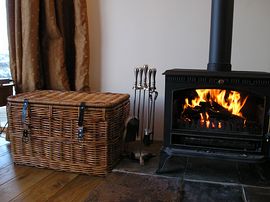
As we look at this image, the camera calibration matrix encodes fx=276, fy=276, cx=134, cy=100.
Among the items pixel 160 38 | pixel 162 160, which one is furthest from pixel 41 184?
pixel 160 38

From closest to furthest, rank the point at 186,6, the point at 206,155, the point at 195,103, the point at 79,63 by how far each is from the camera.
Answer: the point at 206,155 → the point at 195,103 → the point at 186,6 → the point at 79,63

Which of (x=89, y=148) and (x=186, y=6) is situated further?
(x=186, y=6)

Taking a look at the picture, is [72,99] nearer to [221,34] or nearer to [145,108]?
[145,108]

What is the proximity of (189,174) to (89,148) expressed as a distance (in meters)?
0.63

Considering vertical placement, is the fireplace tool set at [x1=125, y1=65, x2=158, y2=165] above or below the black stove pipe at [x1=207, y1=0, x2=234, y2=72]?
below

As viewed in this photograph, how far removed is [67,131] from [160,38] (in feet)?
3.35

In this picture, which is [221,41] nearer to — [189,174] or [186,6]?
[186,6]

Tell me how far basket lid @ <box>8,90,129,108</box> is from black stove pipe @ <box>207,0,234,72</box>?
2.10ft

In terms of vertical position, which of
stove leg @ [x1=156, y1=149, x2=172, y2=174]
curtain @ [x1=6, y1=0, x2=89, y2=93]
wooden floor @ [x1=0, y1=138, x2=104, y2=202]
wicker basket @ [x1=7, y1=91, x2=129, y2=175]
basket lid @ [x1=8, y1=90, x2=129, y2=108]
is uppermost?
curtain @ [x1=6, y1=0, x2=89, y2=93]

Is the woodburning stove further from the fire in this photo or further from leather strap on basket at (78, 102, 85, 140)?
leather strap on basket at (78, 102, 85, 140)

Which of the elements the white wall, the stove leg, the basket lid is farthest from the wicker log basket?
the stove leg

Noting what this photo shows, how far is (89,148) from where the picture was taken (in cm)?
167

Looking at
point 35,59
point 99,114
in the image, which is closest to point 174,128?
point 99,114

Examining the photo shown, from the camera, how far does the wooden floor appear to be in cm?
144
